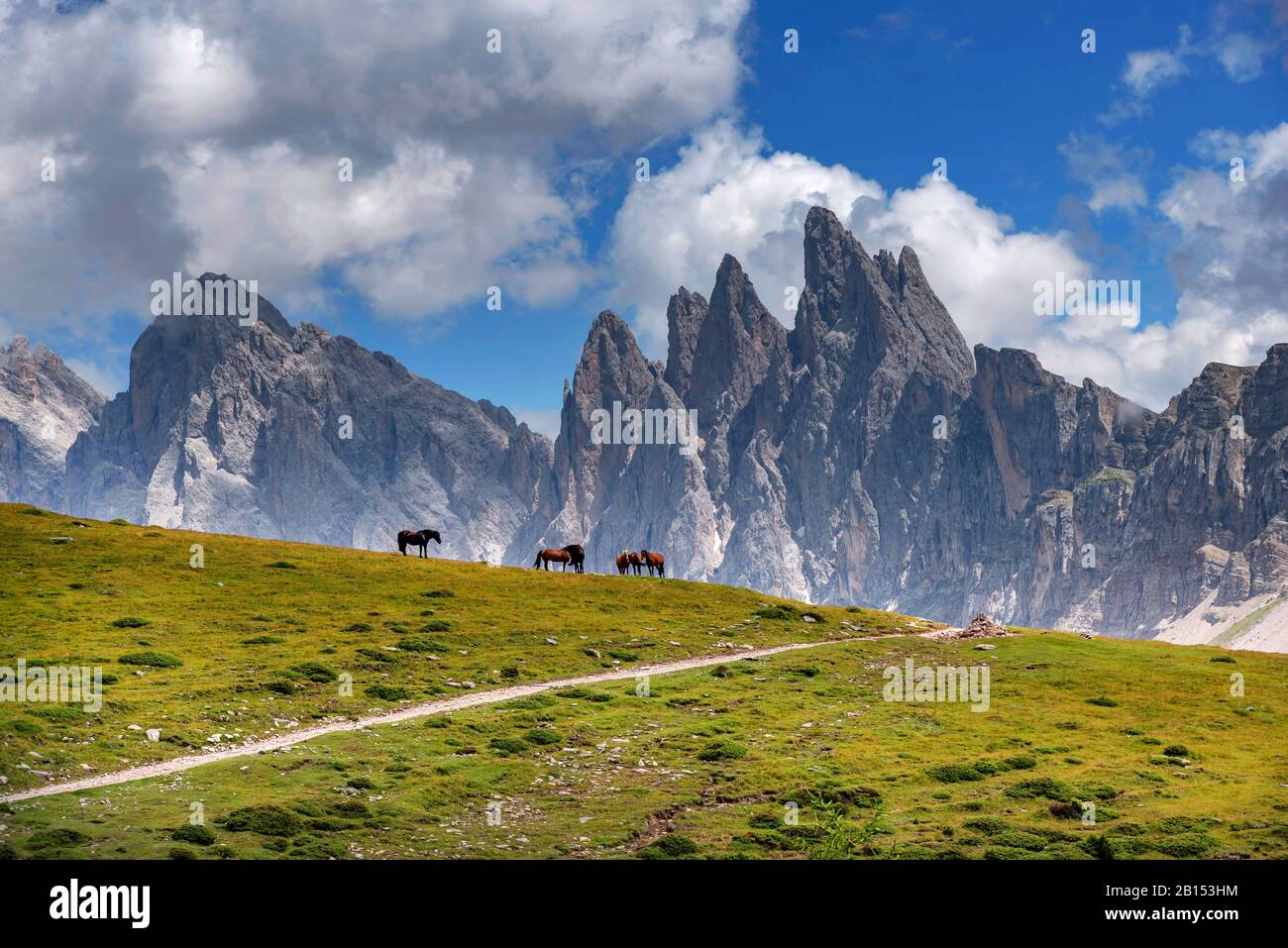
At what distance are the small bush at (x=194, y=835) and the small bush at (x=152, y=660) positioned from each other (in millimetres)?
22693

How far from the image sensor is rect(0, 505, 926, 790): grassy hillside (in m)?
42.5

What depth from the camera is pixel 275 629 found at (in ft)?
202

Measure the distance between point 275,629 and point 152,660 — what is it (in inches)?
406

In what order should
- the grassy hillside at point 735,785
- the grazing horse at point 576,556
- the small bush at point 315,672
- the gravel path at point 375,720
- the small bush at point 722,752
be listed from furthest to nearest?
1. the grazing horse at point 576,556
2. the small bush at point 315,672
3. the small bush at point 722,752
4. the gravel path at point 375,720
5. the grassy hillside at point 735,785

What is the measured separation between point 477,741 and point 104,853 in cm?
1629

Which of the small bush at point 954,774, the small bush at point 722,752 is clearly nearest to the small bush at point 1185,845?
the small bush at point 954,774

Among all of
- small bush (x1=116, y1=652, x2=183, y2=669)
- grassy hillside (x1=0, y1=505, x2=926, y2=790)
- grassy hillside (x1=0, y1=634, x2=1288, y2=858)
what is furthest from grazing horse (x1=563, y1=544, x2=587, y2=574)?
small bush (x1=116, y1=652, x2=183, y2=669)

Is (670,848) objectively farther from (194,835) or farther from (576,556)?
(576,556)

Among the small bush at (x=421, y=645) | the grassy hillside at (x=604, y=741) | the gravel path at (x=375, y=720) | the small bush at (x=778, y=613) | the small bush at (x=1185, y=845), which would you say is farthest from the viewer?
the small bush at (x=778, y=613)

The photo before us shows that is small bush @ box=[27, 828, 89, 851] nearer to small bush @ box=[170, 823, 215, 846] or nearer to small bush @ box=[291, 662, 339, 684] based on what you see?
small bush @ box=[170, 823, 215, 846]

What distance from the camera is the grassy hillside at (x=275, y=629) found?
42.5 meters

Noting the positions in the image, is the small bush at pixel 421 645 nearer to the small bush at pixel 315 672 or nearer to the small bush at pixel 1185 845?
the small bush at pixel 315 672

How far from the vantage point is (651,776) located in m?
40.5

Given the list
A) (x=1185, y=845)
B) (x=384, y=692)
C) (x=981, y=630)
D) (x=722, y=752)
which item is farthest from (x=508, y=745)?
(x=981, y=630)
